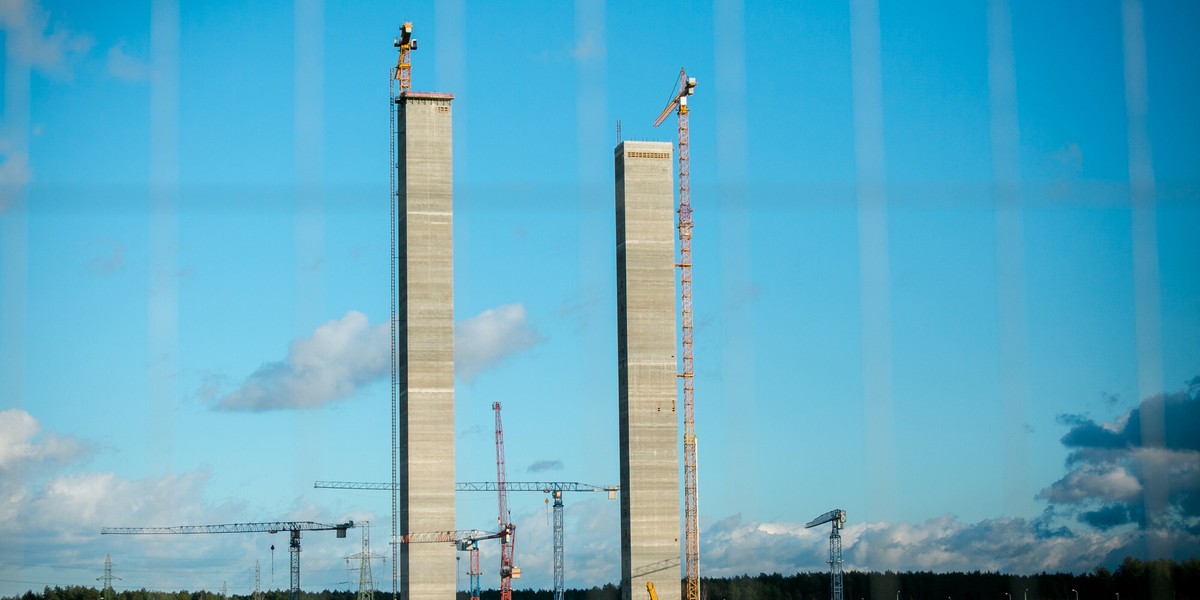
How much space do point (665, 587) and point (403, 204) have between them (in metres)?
32.1

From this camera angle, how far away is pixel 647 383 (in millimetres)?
111938

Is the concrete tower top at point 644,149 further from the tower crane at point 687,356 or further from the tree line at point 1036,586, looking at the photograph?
the tree line at point 1036,586

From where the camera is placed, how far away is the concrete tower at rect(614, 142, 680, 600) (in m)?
111

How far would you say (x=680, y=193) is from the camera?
128500 mm

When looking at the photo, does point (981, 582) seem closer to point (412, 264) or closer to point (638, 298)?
point (638, 298)

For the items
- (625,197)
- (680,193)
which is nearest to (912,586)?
(680,193)

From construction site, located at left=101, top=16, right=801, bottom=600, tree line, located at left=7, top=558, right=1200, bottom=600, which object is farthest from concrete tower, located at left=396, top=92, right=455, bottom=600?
tree line, located at left=7, top=558, right=1200, bottom=600

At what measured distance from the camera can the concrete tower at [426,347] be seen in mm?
105875

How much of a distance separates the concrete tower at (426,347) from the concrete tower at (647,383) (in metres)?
12.7

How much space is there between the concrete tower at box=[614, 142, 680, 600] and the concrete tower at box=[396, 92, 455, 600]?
12.7 meters

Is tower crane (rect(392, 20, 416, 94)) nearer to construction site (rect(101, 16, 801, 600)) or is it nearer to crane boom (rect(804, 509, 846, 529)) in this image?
construction site (rect(101, 16, 801, 600))

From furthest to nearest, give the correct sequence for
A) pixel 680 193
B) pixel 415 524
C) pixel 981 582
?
pixel 981 582 → pixel 680 193 → pixel 415 524

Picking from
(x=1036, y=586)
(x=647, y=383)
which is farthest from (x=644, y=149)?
(x=1036, y=586)

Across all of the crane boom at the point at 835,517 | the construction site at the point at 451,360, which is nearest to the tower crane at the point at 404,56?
the construction site at the point at 451,360
